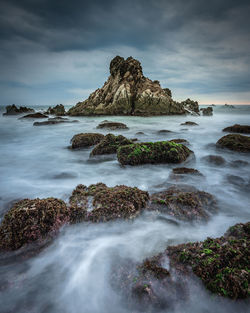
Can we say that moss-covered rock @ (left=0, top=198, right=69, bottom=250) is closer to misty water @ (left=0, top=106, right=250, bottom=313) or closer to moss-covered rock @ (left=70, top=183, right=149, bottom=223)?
misty water @ (left=0, top=106, right=250, bottom=313)

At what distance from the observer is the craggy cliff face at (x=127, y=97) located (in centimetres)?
3253

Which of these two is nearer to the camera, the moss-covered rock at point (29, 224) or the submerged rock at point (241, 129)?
the moss-covered rock at point (29, 224)

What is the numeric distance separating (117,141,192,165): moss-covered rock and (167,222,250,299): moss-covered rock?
3505mm

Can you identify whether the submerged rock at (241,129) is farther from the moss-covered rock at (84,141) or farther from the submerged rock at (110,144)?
the moss-covered rock at (84,141)

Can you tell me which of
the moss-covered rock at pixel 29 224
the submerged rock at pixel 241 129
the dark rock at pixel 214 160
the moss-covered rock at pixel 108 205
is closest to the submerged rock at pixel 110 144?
the dark rock at pixel 214 160

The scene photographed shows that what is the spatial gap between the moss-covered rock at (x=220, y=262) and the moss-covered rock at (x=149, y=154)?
11.5ft

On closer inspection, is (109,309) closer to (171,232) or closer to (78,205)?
(171,232)

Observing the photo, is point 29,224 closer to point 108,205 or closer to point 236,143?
point 108,205

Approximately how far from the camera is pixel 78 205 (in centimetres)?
301

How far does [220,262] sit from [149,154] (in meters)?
3.97

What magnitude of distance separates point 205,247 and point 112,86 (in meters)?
37.4

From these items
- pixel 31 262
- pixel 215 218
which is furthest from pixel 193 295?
pixel 31 262

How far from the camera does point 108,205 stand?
9.61 feet

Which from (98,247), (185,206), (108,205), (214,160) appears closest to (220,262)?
(185,206)
